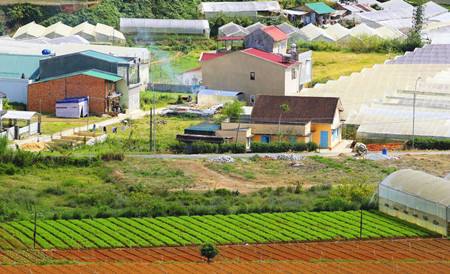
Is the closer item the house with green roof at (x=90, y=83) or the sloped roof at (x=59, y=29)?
the house with green roof at (x=90, y=83)

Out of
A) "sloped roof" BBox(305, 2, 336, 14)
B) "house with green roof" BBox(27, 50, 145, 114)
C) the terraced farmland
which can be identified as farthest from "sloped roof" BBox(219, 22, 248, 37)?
the terraced farmland

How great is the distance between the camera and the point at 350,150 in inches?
1282

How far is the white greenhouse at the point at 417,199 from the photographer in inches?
963

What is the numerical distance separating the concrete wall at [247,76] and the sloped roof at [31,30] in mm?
10639

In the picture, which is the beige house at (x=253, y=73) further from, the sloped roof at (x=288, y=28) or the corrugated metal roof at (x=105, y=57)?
the sloped roof at (x=288, y=28)

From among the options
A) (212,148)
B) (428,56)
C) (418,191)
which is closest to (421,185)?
(418,191)

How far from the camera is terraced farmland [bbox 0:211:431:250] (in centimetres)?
2303

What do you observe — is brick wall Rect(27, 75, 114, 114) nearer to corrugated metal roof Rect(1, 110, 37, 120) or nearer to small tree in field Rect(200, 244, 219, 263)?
corrugated metal roof Rect(1, 110, 37, 120)

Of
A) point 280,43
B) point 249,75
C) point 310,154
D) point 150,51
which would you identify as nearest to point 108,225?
point 310,154

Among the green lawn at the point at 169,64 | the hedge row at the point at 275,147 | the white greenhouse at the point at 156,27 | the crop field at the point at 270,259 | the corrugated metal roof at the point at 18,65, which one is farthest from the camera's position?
the white greenhouse at the point at 156,27

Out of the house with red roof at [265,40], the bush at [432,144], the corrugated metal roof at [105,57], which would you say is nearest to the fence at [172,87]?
the corrugated metal roof at [105,57]

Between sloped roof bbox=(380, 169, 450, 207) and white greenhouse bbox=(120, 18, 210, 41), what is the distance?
25660mm

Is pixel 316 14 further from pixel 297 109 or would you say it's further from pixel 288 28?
pixel 297 109

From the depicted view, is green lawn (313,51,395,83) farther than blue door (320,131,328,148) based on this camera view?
Yes
